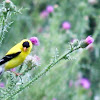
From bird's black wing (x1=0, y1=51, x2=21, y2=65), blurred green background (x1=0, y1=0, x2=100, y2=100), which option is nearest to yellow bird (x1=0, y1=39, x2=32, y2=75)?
bird's black wing (x1=0, y1=51, x2=21, y2=65)

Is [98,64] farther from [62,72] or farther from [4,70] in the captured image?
[4,70]

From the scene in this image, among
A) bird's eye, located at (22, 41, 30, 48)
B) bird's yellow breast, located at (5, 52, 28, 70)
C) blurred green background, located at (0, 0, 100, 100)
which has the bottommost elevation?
bird's yellow breast, located at (5, 52, 28, 70)

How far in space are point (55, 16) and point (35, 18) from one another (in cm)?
128

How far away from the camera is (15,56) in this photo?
6.65 feet

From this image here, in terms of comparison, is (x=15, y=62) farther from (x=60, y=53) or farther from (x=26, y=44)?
(x=60, y=53)

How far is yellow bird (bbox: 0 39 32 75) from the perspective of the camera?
1.93 meters

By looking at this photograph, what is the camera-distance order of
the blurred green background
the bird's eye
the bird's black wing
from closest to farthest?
the bird's black wing, the bird's eye, the blurred green background

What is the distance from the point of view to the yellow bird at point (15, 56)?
1928 millimetres

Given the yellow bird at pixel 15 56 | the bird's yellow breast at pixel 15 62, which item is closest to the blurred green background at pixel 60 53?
the yellow bird at pixel 15 56

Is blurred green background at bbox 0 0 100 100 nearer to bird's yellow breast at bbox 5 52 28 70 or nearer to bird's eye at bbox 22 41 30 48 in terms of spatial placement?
bird's eye at bbox 22 41 30 48

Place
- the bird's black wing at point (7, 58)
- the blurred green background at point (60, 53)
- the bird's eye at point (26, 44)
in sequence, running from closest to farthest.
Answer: the bird's black wing at point (7, 58), the bird's eye at point (26, 44), the blurred green background at point (60, 53)

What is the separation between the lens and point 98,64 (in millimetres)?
5102

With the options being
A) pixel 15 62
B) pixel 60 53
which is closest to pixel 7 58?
pixel 15 62

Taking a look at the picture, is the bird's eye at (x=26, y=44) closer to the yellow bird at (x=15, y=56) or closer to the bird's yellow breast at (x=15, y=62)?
the yellow bird at (x=15, y=56)
